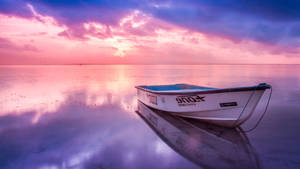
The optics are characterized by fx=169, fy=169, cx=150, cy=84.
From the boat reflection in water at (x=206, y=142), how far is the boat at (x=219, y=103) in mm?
410

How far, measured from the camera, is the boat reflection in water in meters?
4.31

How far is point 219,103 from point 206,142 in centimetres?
157

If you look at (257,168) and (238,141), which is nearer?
(257,168)

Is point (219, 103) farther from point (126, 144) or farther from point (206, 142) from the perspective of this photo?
point (126, 144)

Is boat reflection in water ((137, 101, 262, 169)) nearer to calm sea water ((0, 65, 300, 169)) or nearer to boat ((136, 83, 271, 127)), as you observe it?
calm sea water ((0, 65, 300, 169))

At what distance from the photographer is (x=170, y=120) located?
7789mm

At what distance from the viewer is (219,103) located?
6.18m

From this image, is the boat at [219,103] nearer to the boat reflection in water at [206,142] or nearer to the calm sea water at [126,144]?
the boat reflection in water at [206,142]

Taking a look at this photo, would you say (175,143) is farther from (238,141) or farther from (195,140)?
(238,141)

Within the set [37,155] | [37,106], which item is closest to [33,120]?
[37,106]

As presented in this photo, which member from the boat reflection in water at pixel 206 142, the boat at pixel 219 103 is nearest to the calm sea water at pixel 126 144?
the boat reflection in water at pixel 206 142

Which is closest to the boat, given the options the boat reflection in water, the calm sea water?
the boat reflection in water

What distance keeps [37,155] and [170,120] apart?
16.8 ft

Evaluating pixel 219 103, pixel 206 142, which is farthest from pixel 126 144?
pixel 219 103
